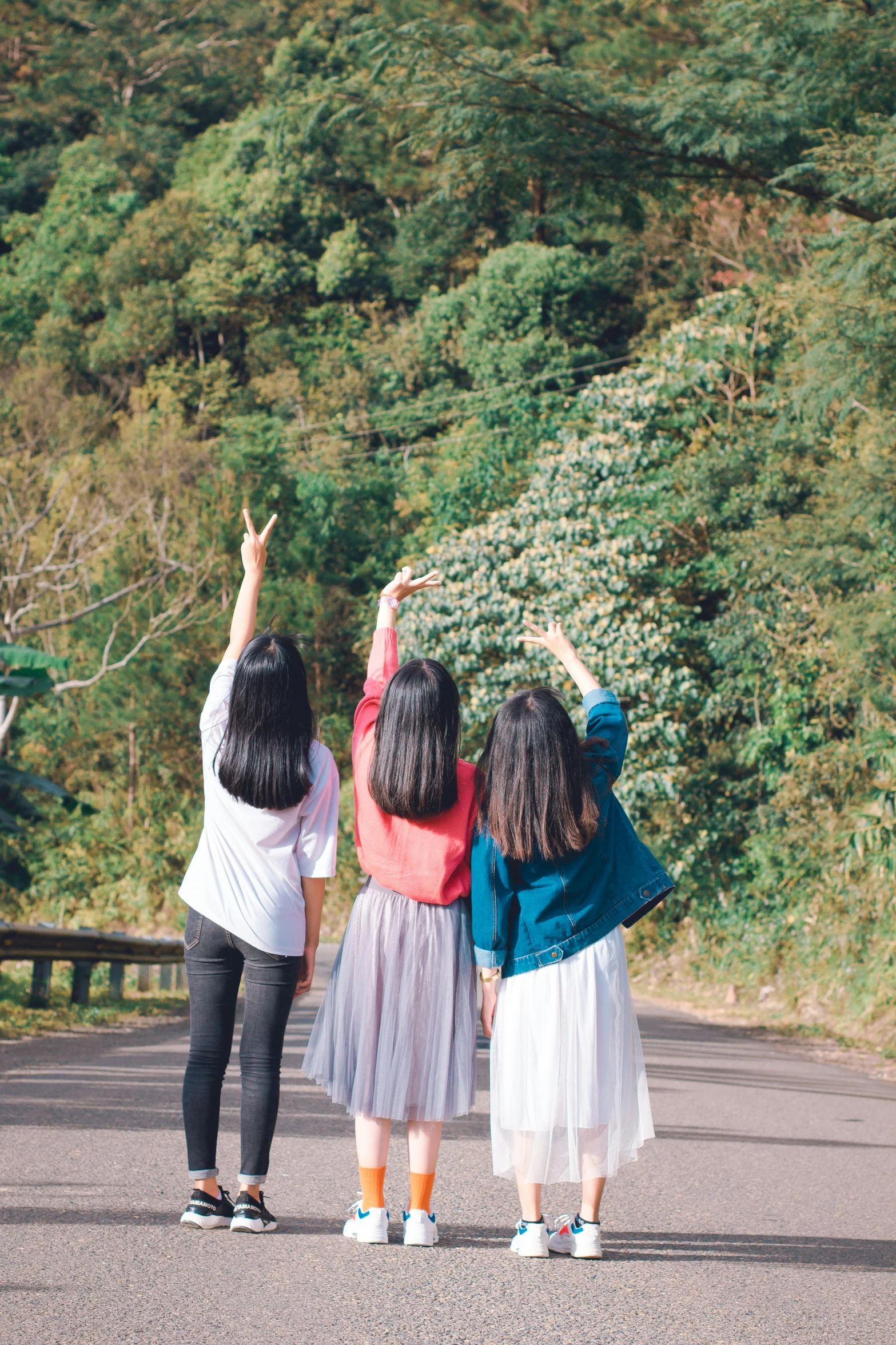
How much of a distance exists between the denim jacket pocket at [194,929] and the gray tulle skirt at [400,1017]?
18.5 inches

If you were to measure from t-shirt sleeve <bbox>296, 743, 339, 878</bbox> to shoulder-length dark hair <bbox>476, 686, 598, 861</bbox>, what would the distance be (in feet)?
1.62

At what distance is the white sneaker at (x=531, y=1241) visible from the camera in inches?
171

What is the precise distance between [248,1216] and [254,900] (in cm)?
99

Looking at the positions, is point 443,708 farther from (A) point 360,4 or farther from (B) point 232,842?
(A) point 360,4

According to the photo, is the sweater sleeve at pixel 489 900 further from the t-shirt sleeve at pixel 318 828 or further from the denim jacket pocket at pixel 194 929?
the denim jacket pocket at pixel 194 929

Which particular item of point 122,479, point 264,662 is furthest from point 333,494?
point 264,662

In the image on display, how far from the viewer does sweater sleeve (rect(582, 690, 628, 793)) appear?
4.57 metres

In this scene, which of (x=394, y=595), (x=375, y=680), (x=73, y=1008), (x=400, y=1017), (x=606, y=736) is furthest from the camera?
(x=73, y=1008)

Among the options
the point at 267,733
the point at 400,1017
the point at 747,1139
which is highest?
the point at 267,733

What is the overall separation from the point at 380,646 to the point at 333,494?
31.4 meters

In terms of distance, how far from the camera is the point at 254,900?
14.5 ft

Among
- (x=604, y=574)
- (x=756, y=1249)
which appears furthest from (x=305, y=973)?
(x=604, y=574)

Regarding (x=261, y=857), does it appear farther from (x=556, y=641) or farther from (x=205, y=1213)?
(x=556, y=641)

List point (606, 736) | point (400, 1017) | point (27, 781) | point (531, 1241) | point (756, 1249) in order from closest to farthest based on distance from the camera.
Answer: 1. point (531, 1241)
2. point (400, 1017)
3. point (756, 1249)
4. point (606, 736)
5. point (27, 781)
